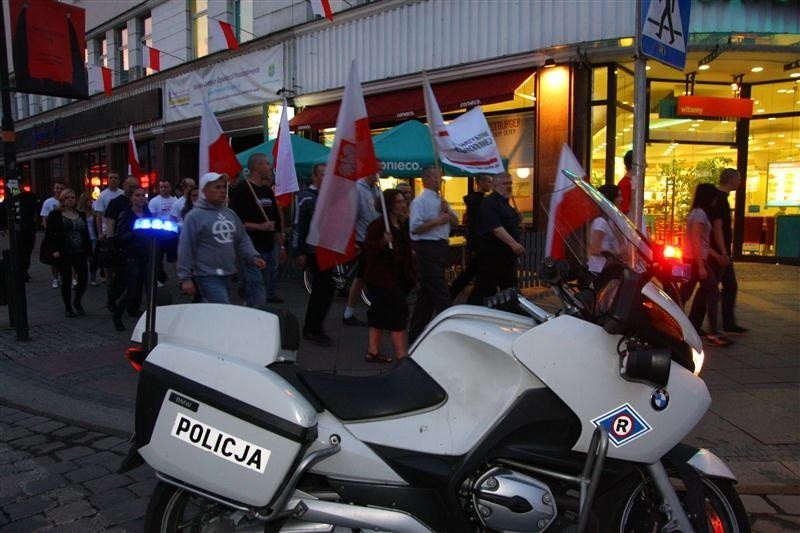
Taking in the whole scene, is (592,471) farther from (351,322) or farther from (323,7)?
(323,7)

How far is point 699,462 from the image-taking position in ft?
8.24

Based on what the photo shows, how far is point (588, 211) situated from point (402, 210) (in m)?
3.06

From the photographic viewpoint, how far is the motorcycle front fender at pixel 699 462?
8.13 feet

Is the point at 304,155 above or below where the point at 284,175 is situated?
above

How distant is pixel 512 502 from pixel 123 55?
23648 millimetres

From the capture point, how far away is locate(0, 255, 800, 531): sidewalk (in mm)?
3861

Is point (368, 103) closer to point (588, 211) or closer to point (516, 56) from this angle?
point (516, 56)

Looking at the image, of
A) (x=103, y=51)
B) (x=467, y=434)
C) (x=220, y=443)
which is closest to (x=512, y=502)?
(x=467, y=434)

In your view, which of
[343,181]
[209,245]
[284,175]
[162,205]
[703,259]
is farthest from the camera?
[162,205]

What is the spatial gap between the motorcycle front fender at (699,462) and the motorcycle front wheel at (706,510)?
41 mm

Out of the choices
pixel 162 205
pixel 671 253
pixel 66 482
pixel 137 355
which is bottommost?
pixel 66 482

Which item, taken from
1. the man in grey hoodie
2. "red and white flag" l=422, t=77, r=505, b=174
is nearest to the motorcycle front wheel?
the man in grey hoodie

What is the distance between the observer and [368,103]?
13672 millimetres

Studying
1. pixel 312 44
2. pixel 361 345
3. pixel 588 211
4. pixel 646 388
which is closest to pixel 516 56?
pixel 312 44
